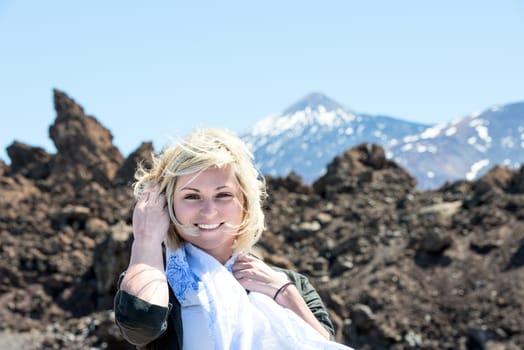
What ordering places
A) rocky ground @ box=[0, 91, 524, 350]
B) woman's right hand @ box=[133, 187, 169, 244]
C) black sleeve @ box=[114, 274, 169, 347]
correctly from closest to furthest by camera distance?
black sleeve @ box=[114, 274, 169, 347], woman's right hand @ box=[133, 187, 169, 244], rocky ground @ box=[0, 91, 524, 350]

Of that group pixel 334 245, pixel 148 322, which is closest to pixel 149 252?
pixel 148 322

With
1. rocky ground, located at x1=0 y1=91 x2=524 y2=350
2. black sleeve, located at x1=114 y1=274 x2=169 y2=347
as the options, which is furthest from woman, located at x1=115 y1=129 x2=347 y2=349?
rocky ground, located at x1=0 y1=91 x2=524 y2=350

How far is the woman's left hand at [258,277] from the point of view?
6.43 ft

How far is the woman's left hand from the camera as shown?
1961 mm

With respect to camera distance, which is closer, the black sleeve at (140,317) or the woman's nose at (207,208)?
the black sleeve at (140,317)

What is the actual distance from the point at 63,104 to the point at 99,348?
35.8 feet

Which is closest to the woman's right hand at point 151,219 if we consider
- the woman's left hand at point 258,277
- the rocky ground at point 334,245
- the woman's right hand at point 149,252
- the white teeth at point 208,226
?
the woman's right hand at point 149,252

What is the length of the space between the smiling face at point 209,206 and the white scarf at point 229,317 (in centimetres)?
10

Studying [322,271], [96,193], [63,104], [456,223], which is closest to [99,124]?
[63,104]

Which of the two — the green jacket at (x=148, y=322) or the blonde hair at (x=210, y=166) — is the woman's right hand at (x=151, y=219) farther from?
the green jacket at (x=148, y=322)

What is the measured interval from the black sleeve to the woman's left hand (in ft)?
0.85

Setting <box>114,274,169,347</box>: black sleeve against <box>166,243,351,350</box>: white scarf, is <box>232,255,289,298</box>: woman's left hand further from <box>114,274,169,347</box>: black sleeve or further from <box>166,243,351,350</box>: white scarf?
Result: <box>114,274,169,347</box>: black sleeve

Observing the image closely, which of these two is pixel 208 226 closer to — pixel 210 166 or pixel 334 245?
pixel 210 166

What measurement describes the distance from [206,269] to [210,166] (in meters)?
0.27
